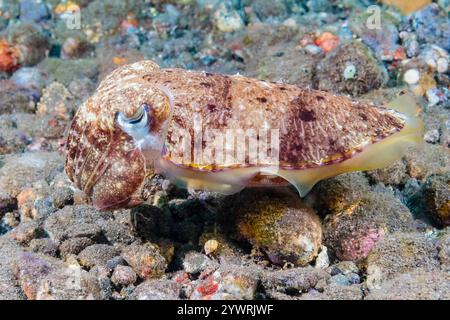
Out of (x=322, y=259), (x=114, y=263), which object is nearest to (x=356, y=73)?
(x=322, y=259)

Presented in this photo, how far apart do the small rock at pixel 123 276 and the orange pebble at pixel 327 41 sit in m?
4.98

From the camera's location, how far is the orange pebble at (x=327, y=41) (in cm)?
728

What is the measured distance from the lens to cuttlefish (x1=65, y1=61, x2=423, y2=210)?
3.50 m

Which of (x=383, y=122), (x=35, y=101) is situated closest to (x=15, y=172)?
(x=35, y=101)

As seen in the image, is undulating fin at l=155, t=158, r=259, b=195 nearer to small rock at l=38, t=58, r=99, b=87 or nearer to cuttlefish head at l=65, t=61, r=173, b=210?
cuttlefish head at l=65, t=61, r=173, b=210

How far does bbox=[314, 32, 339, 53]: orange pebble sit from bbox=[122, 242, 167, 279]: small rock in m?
4.72

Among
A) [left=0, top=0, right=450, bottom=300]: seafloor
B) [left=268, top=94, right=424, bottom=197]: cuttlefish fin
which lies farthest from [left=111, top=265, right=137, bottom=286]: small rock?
[left=268, top=94, right=424, bottom=197]: cuttlefish fin

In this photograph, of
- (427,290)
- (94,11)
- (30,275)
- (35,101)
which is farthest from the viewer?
(94,11)

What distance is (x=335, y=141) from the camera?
142 inches

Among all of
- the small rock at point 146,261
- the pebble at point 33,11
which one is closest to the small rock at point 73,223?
the small rock at point 146,261

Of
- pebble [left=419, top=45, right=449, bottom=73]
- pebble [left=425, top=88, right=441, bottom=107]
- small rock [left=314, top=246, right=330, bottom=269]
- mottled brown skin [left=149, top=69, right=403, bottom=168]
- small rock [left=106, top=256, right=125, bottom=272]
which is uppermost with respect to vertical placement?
mottled brown skin [left=149, top=69, right=403, bottom=168]

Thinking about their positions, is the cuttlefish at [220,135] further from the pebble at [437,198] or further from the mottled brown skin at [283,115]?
the pebble at [437,198]
